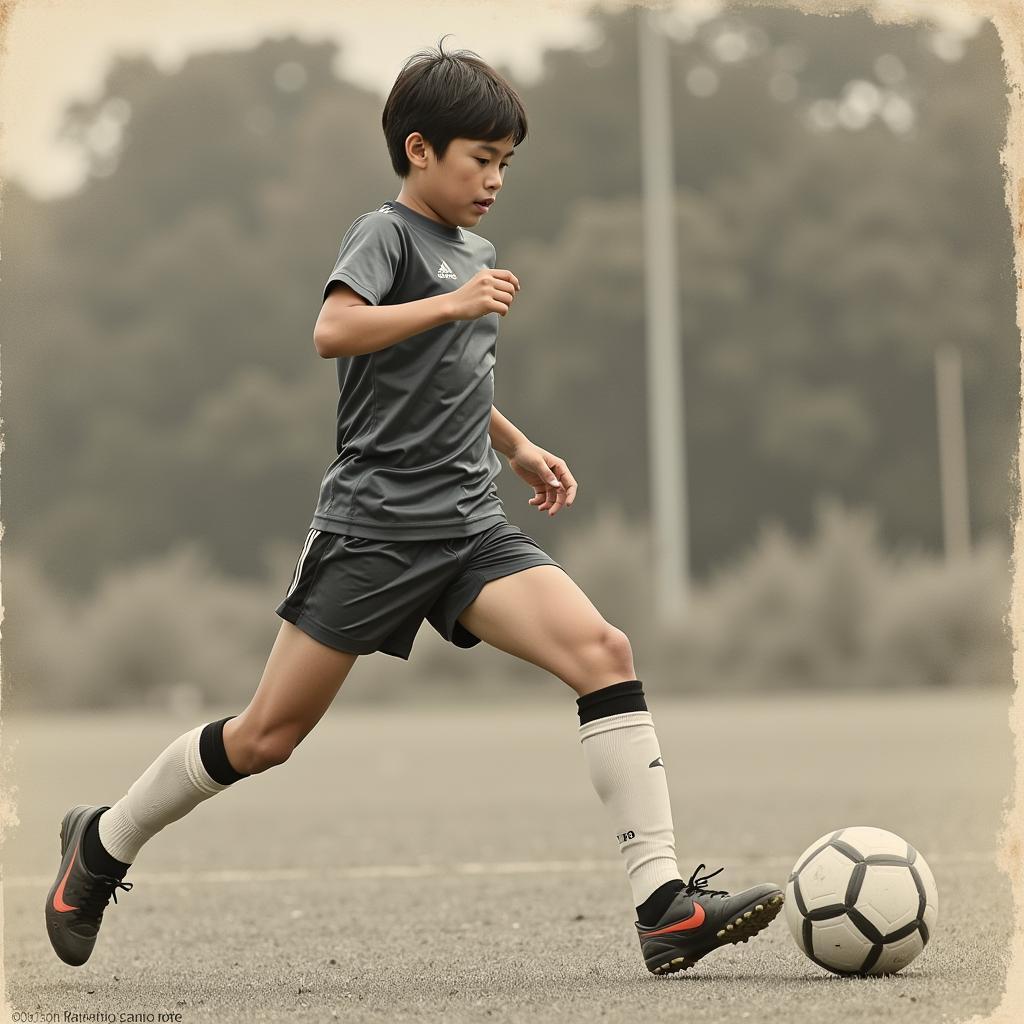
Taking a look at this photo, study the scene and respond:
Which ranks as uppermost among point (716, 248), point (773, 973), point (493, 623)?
point (716, 248)

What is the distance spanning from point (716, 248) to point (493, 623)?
36267mm

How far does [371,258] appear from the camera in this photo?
3863 mm

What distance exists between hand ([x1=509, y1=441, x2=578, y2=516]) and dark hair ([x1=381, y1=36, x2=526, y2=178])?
75cm

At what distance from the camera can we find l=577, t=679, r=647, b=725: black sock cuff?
3.93 metres

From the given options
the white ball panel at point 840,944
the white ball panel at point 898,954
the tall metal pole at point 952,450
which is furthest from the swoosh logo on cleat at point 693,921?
the tall metal pole at point 952,450

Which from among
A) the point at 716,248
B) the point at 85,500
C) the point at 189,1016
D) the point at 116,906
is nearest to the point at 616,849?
the point at 116,906

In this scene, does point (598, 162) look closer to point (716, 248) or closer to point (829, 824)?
point (716, 248)

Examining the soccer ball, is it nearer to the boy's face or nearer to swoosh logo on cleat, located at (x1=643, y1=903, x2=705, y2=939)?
swoosh logo on cleat, located at (x1=643, y1=903, x2=705, y2=939)

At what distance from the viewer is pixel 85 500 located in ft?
139

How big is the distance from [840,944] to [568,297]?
35.8m

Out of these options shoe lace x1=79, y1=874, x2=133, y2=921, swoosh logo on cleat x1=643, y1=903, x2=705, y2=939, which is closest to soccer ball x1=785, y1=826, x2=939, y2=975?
swoosh logo on cleat x1=643, y1=903, x2=705, y2=939

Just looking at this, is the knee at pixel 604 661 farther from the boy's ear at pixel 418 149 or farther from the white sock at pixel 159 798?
the boy's ear at pixel 418 149

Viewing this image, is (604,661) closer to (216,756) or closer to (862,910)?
(862,910)

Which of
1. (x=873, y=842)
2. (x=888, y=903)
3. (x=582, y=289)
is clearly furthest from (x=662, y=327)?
(x=888, y=903)
